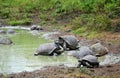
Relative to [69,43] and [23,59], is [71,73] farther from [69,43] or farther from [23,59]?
[69,43]

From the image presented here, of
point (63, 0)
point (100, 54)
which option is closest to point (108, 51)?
point (100, 54)

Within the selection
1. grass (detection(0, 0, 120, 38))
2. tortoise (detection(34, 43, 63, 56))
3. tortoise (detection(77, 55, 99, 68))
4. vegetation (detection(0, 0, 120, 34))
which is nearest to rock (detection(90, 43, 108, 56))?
tortoise (detection(34, 43, 63, 56))

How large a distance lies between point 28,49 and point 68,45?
5.18 ft

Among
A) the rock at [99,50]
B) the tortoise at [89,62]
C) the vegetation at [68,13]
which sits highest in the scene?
the tortoise at [89,62]

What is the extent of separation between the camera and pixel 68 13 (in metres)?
23.3

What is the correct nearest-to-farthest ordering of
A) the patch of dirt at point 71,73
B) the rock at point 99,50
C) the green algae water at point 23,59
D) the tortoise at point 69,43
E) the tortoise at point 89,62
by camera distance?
the patch of dirt at point 71,73
the tortoise at point 89,62
the green algae water at point 23,59
the rock at point 99,50
the tortoise at point 69,43

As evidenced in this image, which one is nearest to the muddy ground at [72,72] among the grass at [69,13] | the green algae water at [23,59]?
the green algae water at [23,59]

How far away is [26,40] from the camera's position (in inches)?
648

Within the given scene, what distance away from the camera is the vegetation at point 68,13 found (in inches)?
675

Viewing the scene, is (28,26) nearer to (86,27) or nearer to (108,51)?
(86,27)

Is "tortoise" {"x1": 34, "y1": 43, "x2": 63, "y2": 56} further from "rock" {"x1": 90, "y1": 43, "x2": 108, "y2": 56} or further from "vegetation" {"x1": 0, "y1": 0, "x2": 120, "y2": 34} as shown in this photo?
"vegetation" {"x1": 0, "y1": 0, "x2": 120, "y2": 34}

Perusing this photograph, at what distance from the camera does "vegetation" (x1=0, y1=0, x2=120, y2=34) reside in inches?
675

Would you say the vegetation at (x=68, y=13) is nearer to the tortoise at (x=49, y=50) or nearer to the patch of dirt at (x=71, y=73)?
the tortoise at (x=49, y=50)

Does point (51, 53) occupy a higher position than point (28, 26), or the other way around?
point (51, 53)
